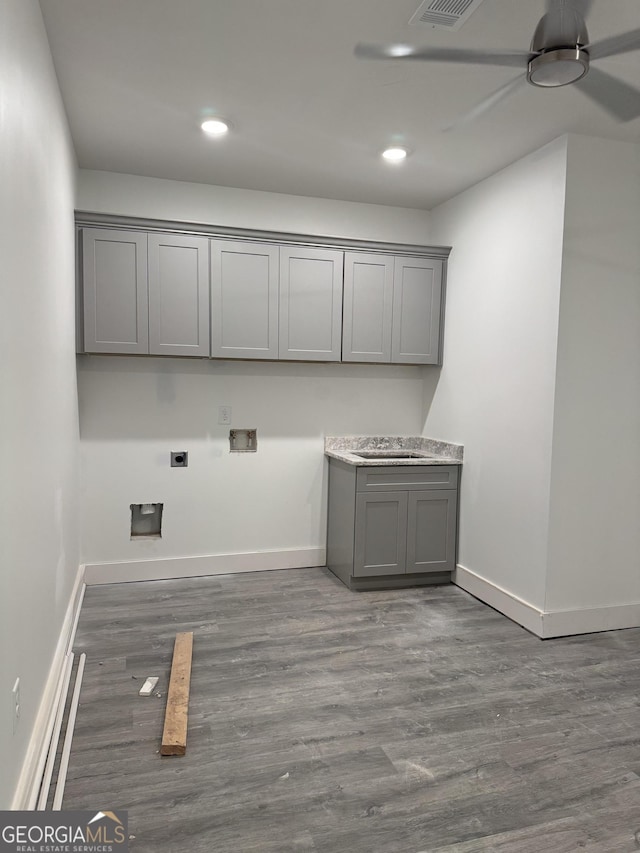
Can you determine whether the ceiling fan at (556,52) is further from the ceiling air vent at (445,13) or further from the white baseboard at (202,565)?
the white baseboard at (202,565)

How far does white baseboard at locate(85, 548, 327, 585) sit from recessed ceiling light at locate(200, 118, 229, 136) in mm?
2755

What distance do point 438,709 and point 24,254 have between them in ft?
7.94

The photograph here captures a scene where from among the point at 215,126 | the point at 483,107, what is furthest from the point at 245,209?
the point at 483,107

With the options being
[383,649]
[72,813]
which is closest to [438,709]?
[383,649]

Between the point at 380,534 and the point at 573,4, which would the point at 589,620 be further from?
the point at 573,4

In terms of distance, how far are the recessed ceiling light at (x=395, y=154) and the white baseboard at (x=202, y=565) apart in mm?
2773

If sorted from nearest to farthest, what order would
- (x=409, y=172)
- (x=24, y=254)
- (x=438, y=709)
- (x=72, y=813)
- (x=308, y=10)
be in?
(x=72, y=813), (x=24, y=254), (x=308, y=10), (x=438, y=709), (x=409, y=172)

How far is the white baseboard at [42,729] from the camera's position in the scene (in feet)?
5.78

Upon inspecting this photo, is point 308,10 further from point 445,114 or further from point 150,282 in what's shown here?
point 150,282

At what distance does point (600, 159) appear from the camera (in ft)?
10.3

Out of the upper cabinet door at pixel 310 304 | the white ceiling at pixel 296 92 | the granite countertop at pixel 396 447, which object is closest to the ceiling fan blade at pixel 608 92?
the white ceiling at pixel 296 92

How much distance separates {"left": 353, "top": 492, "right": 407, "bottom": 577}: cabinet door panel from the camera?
12.8 feet

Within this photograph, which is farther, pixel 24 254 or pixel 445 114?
pixel 445 114

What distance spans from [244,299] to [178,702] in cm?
251
